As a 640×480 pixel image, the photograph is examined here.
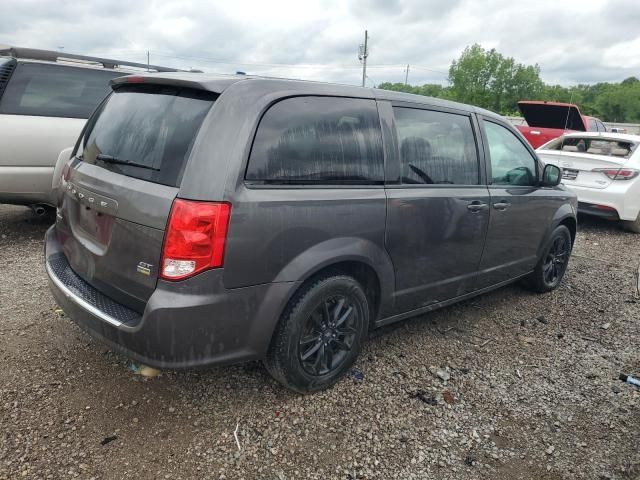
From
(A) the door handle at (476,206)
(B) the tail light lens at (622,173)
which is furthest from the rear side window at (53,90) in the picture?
(B) the tail light lens at (622,173)

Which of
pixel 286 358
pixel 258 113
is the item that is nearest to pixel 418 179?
pixel 258 113

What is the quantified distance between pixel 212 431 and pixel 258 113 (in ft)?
5.43

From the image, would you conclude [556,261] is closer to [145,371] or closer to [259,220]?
[259,220]

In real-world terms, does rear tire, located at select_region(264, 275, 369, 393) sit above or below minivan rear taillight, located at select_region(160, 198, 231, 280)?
below

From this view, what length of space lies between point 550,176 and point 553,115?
31.9 ft

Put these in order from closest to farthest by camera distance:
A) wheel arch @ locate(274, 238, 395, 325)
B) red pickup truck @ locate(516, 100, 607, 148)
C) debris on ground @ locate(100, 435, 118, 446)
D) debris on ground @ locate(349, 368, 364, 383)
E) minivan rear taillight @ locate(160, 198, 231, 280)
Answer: minivan rear taillight @ locate(160, 198, 231, 280), debris on ground @ locate(100, 435, 118, 446), wheel arch @ locate(274, 238, 395, 325), debris on ground @ locate(349, 368, 364, 383), red pickup truck @ locate(516, 100, 607, 148)

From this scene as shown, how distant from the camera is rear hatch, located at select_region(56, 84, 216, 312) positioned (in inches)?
90.6

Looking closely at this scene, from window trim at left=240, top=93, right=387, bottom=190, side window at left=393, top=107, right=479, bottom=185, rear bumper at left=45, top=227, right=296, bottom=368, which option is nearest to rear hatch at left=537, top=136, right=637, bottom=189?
side window at left=393, top=107, right=479, bottom=185

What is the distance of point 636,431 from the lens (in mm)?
2799

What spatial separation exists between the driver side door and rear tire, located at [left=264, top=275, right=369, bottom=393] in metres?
1.37

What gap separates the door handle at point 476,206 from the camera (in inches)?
137

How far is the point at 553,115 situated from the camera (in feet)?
41.7

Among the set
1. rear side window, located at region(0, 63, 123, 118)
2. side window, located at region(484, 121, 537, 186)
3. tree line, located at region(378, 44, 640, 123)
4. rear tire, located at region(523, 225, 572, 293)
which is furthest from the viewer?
tree line, located at region(378, 44, 640, 123)

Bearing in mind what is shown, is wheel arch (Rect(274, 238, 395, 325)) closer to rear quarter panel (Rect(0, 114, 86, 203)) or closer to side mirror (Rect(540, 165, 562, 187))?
side mirror (Rect(540, 165, 562, 187))
